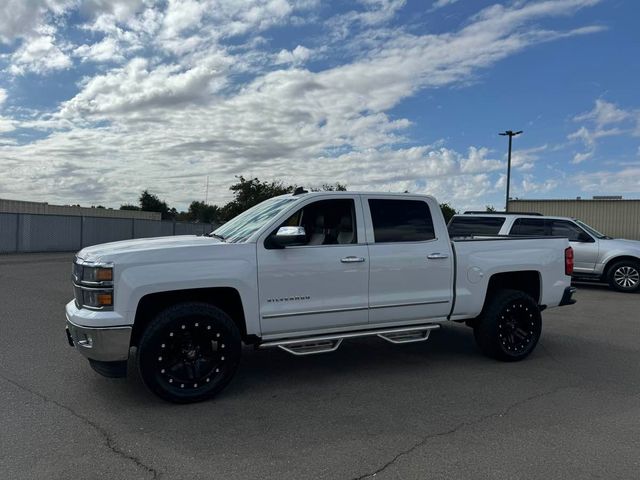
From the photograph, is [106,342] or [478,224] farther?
[478,224]

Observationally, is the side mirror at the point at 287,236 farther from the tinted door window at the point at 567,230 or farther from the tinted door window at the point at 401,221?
the tinted door window at the point at 567,230

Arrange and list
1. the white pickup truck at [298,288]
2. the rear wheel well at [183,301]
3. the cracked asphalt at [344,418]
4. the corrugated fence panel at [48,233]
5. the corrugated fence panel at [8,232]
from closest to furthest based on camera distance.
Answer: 1. the cracked asphalt at [344,418]
2. the white pickup truck at [298,288]
3. the rear wheel well at [183,301]
4. the corrugated fence panel at [8,232]
5. the corrugated fence panel at [48,233]

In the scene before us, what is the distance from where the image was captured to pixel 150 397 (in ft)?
15.7

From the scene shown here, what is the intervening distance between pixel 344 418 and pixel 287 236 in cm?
171

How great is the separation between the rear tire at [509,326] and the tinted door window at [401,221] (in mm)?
1196

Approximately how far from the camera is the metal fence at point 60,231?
23.5 m

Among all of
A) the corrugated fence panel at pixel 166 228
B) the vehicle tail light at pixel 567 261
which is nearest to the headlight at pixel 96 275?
the vehicle tail light at pixel 567 261

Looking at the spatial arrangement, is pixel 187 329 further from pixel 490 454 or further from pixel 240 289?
pixel 490 454

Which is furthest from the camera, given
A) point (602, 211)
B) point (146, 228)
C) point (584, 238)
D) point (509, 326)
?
point (146, 228)

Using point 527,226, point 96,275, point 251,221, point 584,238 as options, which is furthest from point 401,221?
point 584,238

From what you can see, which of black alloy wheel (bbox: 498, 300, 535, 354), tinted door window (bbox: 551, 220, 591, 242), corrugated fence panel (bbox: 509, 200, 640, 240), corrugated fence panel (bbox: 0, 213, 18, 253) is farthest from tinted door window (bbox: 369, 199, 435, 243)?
corrugated fence panel (bbox: 509, 200, 640, 240)

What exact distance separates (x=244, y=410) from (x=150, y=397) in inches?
37.4

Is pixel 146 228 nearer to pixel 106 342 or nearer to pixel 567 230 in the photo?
pixel 567 230

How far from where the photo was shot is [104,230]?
2892 cm
